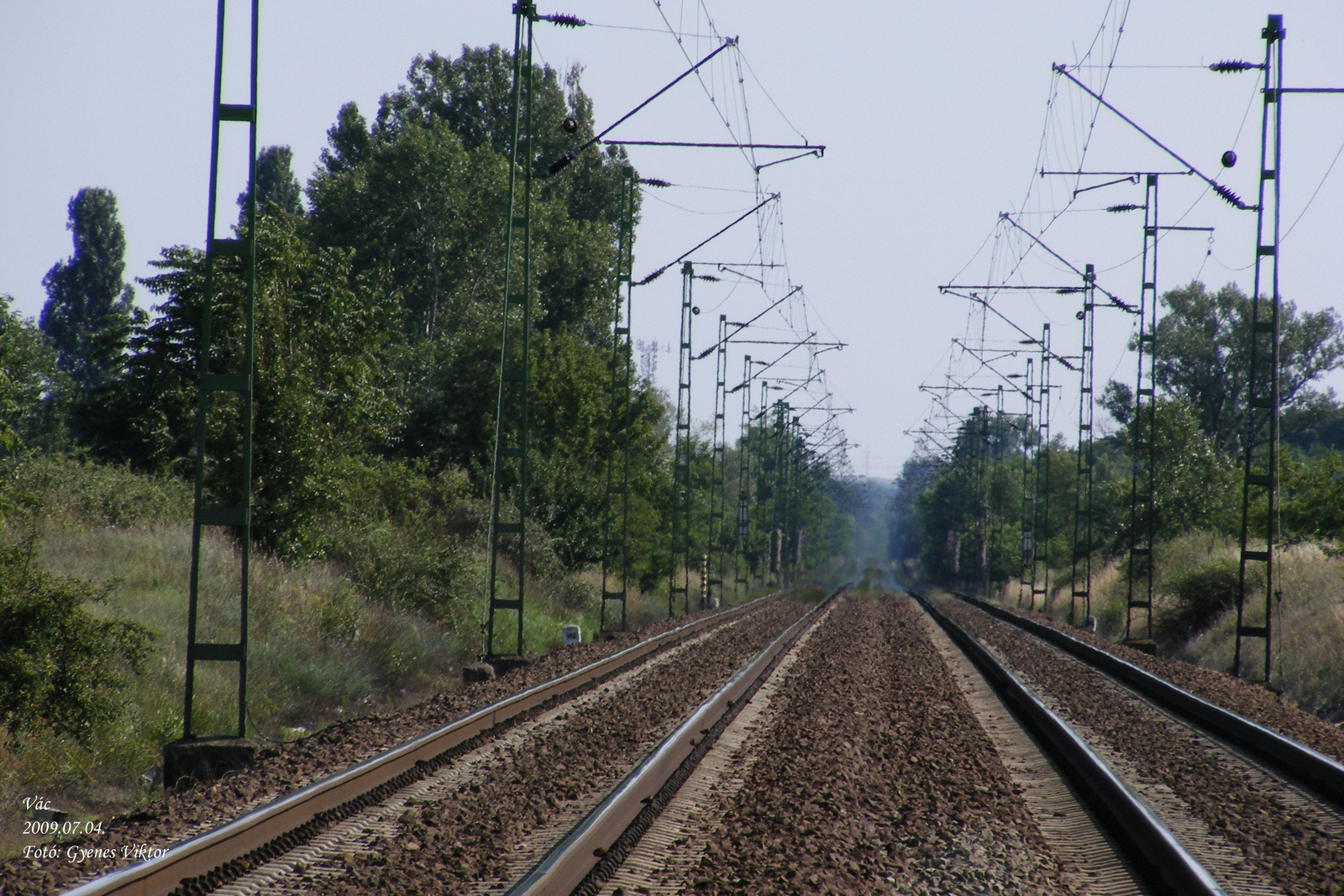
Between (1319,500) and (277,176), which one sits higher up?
(277,176)

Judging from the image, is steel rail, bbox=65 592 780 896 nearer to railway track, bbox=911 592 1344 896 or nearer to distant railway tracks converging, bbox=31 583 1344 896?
distant railway tracks converging, bbox=31 583 1344 896

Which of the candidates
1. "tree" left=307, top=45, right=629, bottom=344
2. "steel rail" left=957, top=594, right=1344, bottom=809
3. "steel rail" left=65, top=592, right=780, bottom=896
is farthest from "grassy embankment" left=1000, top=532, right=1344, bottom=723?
"tree" left=307, top=45, right=629, bottom=344

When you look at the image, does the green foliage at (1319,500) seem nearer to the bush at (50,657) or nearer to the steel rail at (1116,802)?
the steel rail at (1116,802)

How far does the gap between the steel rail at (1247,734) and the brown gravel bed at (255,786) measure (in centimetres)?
844

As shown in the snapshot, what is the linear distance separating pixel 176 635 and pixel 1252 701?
47.8 ft

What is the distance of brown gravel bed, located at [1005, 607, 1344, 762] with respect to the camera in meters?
12.3

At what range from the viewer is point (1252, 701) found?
1520 cm

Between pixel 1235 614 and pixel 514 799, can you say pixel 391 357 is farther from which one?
pixel 514 799

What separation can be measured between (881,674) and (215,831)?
509 inches

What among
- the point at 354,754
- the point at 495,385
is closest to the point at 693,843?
the point at 354,754

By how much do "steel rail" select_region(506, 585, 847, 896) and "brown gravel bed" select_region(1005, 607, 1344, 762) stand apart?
20.9 feet

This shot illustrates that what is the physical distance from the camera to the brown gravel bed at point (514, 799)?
6496 mm

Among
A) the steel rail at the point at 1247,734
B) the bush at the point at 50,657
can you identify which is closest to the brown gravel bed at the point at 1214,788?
the steel rail at the point at 1247,734

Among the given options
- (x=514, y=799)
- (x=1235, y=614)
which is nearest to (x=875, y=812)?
(x=514, y=799)
